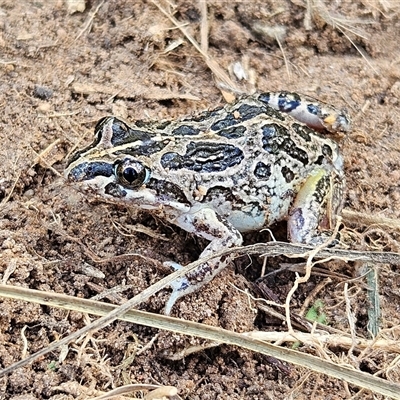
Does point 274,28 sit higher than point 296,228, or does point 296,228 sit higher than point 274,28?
point 274,28

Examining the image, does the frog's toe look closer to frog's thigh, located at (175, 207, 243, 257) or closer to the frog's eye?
frog's thigh, located at (175, 207, 243, 257)

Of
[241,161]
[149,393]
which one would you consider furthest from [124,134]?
[149,393]

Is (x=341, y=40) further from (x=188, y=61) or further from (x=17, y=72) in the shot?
(x=17, y=72)

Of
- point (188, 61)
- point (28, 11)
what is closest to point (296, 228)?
point (188, 61)

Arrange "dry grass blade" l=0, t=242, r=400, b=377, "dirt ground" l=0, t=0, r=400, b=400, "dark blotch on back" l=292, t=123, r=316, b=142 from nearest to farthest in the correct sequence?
"dry grass blade" l=0, t=242, r=400, b=377, "dirt ground" l=0, t=0, r=400, b=400, "dark blotch on back" l=292, t=123, r=316, b=142

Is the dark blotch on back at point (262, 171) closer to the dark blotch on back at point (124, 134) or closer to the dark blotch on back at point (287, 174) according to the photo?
the dark blotch on back at point (287, 174)

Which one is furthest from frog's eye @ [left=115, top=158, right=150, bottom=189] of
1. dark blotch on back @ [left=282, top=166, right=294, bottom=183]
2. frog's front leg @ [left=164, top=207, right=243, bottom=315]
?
dark blotch on back @ [left=282, top=166, right=294, bottom=183]
